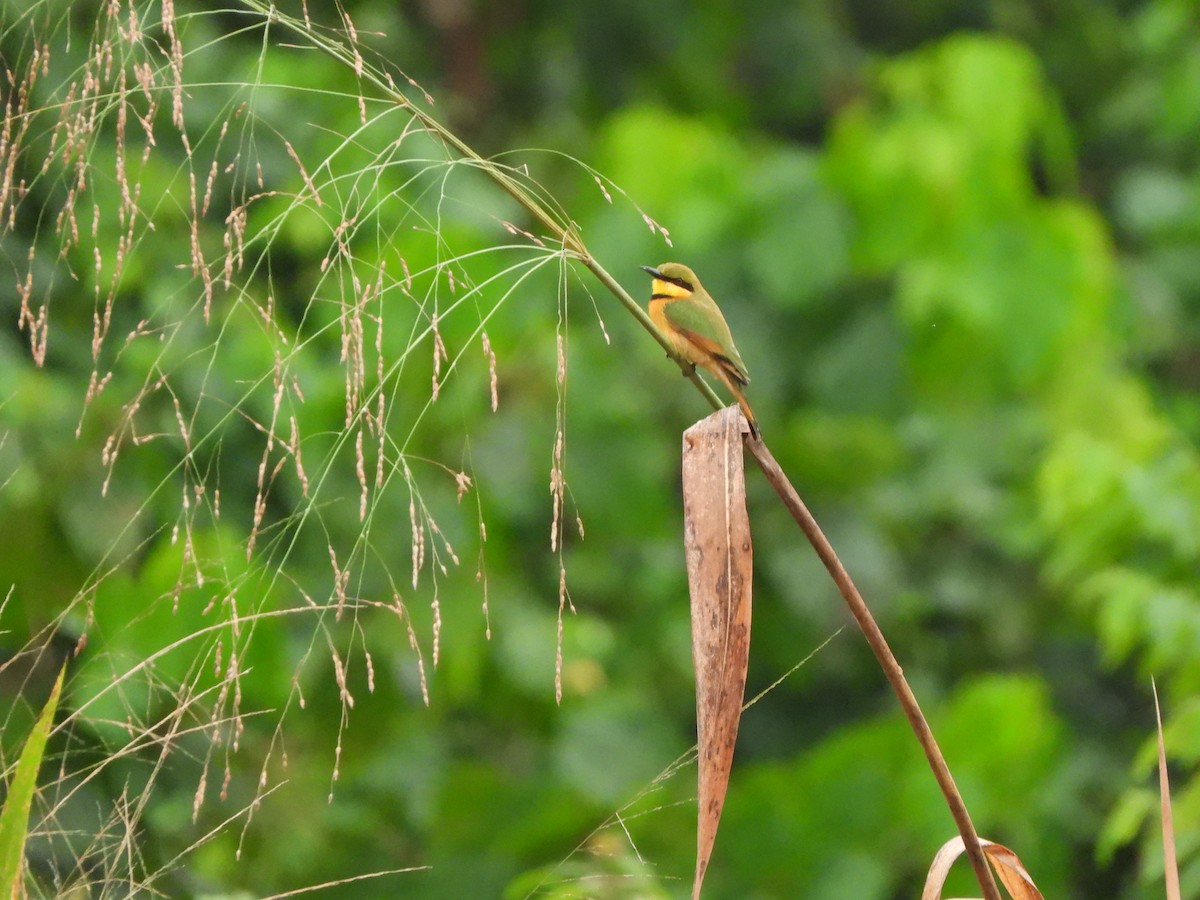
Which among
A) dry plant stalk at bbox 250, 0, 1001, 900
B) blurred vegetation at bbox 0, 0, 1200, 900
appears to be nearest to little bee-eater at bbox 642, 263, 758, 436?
blurred vegetation at bbox 0, 0, 1200, 900

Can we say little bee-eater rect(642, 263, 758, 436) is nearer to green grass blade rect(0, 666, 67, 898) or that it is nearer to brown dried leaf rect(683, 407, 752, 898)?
brown dried leaf rect(683, 407, 752, 898)

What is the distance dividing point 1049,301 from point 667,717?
194 centimetres

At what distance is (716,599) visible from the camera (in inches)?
45.9

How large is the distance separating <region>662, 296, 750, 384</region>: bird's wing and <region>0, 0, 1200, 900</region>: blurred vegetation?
2.38 feet

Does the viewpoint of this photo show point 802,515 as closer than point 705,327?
Yes

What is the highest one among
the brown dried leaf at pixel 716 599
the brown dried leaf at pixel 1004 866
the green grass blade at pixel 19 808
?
the brown dried leaf at pixel 716 599

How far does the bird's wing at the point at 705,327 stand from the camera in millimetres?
2033

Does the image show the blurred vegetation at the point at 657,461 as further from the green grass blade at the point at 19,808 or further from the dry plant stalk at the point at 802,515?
the dry plant stalk at the point at 802,515

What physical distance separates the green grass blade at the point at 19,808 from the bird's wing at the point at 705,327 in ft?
3.72

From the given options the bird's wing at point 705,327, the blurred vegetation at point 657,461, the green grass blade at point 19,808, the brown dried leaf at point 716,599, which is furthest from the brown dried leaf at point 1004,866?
the blurred vegetation at point 657,461

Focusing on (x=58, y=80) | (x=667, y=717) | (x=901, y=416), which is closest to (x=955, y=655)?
(x=901, y=416)

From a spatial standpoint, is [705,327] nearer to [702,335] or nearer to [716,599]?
[702,335]

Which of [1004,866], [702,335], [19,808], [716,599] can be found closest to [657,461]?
[702,335]

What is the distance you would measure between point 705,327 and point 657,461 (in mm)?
2809
